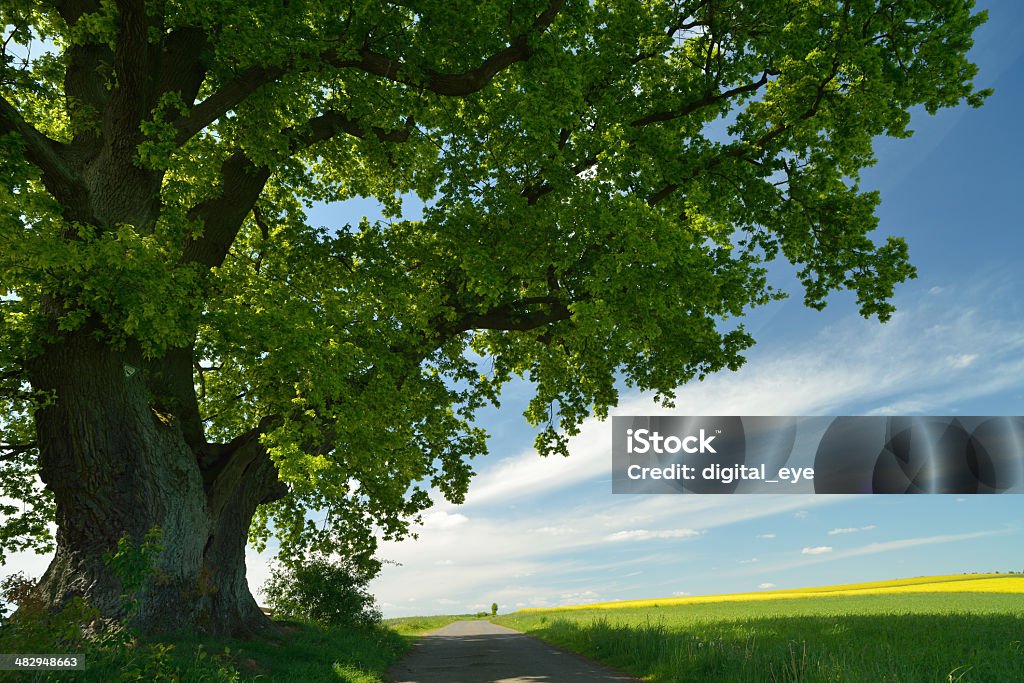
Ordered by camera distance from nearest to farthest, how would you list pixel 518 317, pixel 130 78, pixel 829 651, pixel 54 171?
pixel 829 651 → pixel 54 171 → pixel 130 78 → pixel 518 317

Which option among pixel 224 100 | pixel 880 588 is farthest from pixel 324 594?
pixel 880 588

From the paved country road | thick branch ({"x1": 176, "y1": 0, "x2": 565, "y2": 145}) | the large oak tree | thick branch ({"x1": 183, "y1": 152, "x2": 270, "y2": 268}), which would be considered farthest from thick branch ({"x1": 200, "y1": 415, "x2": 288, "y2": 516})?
thick branch ({"x1": 176, "y1": 0, "x2": 565, "y2": 145})

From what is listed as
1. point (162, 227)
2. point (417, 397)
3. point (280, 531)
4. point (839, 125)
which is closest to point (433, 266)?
→ point (417, 397)

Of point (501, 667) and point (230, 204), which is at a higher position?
point (230, 204)

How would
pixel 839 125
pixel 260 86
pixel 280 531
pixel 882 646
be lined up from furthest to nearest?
pixel 280 531 → pixel 839 125 → pixel 260 86 → pixel 882 646

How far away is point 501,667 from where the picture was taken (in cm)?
1366

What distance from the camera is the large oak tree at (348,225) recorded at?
12.7 m

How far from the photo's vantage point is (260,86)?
48.6 feet

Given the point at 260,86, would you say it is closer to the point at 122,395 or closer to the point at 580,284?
the point at 122,395

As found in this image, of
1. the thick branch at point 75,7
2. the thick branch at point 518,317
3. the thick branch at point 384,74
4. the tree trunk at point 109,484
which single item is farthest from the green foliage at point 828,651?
the thick branch at point 75,7

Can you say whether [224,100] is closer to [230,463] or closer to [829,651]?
[230,463]

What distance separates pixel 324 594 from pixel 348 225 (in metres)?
12.3

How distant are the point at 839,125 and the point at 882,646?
11.0 meters

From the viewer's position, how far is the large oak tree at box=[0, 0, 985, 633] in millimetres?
12734
